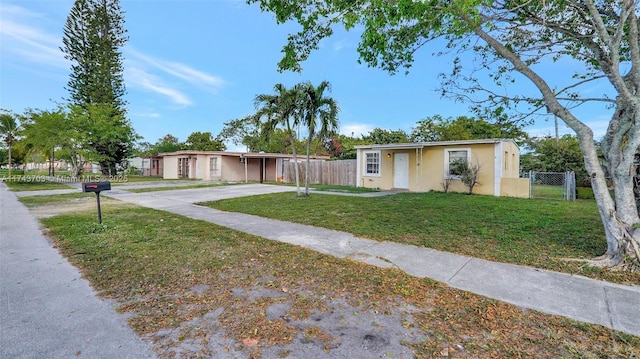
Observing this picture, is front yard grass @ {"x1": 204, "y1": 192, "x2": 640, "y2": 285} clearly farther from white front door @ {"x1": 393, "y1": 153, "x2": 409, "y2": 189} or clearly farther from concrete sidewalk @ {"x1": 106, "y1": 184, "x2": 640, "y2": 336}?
white front door @ {"x1": 393, "y1": 153, "x2": 409, "y2": 189}

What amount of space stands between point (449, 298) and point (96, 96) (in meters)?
32.6

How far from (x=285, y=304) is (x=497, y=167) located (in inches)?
475

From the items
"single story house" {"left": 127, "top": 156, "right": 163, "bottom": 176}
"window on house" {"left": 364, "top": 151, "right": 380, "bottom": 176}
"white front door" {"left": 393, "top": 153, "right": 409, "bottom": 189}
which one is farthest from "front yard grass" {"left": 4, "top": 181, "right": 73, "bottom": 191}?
"white front door" {"left": 393, "top": 153, "right": 409, "bottom": 189}

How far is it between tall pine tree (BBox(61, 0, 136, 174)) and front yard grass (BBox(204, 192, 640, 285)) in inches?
898

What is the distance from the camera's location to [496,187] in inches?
466

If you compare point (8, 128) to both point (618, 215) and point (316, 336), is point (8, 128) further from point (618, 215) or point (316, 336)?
point (618, 215)

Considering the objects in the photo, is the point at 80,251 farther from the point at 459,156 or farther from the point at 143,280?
the point at 459,156

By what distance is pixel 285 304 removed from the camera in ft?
8.59

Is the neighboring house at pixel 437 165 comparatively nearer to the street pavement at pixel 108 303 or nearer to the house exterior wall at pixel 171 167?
the street pavement at pixel 108 303

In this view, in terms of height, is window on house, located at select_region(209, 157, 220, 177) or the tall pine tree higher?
the tall pine tree

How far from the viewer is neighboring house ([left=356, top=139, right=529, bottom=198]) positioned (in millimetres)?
11766

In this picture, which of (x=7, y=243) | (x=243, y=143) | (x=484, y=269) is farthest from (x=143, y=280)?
(x=243, y=143)

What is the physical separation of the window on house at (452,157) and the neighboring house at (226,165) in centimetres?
1267

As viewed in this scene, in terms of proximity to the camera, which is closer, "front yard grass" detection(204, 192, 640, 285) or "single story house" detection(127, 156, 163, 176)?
"front yard grass" detection(204, 192, 640, 285)
